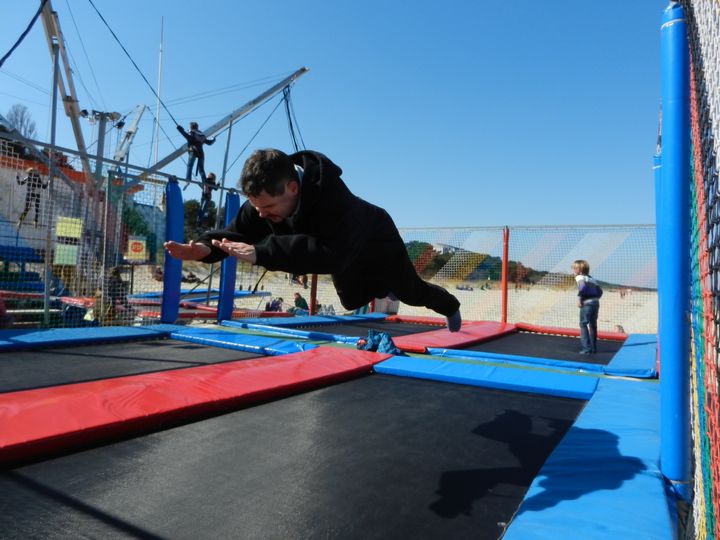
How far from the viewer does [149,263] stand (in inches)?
199

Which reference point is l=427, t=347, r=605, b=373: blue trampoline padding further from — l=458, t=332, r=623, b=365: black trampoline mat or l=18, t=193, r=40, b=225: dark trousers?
l=18, t=193, r=40, b=225: dark trousers

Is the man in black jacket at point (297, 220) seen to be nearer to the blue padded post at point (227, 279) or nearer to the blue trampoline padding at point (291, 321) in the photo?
the blue trampoline padding at point (291, 321)

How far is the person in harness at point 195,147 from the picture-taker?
270 inches

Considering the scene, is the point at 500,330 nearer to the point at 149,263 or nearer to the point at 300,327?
the point at 300,327

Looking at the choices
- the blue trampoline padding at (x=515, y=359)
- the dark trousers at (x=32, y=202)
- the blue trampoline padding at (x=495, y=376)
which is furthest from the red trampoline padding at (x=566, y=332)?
the dark trousers at (x=32, y=202)

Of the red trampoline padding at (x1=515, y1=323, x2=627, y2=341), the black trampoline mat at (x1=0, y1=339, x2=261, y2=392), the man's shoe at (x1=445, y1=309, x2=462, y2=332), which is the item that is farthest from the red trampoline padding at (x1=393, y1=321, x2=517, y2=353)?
the black trampoline mat at (x1=0, y1=339, x2=261, y2=392)

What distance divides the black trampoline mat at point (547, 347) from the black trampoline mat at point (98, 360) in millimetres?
2262

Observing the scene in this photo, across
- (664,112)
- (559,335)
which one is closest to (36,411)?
(664,112)

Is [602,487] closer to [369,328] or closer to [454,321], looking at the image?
[454,321]

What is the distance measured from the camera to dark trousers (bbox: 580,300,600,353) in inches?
A: 153

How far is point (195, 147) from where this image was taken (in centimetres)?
696

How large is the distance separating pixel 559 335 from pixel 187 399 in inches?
187

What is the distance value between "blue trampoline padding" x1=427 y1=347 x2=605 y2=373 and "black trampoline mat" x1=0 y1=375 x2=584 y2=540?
4.36 feet

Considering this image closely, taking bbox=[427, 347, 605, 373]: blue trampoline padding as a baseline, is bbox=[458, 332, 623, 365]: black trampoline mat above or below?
below
